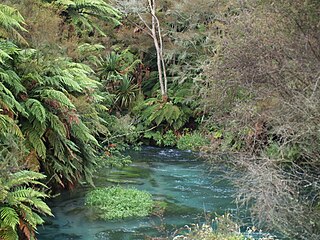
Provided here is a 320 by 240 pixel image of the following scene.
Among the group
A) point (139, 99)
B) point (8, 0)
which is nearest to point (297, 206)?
point (8, 0)

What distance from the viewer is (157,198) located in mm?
10109

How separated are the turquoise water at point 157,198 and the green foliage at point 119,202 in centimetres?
19

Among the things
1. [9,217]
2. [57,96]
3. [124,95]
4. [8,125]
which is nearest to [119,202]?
[57,96]

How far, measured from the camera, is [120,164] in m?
12.8

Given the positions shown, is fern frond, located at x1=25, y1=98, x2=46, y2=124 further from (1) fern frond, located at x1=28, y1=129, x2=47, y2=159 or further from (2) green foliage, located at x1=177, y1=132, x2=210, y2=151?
(2) green foliage, located at x1=177, y1=132, x2=210, y2=151

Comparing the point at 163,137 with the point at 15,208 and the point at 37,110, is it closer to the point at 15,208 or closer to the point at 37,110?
the point at 37,110

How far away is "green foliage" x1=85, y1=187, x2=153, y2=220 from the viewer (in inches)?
348

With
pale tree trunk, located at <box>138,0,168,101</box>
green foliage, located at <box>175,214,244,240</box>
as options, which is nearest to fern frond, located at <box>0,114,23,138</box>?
green foliage, located at <box>175,214,244,240</box>

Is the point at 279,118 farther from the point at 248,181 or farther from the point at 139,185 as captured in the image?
the point at 139,185

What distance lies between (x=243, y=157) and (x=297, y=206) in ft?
5.16

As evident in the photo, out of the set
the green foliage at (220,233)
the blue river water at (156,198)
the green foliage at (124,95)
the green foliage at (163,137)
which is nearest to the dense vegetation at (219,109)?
the blue river water at (156,198)

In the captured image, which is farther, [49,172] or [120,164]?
[120,164]

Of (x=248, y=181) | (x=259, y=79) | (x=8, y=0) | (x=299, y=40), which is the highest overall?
(x=8, y=0)

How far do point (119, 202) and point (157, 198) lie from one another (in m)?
1.06
